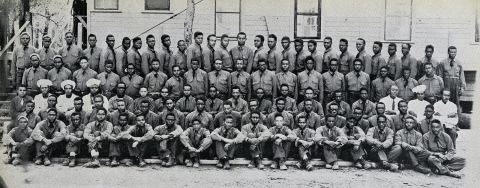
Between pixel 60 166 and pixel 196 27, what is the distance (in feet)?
7.43

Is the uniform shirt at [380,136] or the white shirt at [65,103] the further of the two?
the white shirt at [65,103]

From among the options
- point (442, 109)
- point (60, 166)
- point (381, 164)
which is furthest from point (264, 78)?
point (60, 166)

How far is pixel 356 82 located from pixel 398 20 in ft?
3.43

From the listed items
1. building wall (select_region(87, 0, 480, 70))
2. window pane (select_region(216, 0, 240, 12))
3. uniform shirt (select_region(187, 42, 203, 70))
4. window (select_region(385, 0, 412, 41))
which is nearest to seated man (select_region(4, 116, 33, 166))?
building wall (select_region(87, 0, 480, 70))

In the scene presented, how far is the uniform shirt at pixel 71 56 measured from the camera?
555 cm

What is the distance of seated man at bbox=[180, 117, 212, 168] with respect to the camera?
4863 millimetres

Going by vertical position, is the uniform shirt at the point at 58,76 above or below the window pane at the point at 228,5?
below

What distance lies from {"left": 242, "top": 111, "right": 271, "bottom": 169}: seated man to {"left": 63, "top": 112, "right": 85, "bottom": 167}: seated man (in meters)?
1.59

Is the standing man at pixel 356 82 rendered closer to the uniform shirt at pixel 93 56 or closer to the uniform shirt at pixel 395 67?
the uniform shirt at pixel 395 67

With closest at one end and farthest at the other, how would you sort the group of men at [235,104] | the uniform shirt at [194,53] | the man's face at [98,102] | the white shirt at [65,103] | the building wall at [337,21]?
the group of men at [235,104] < the man's face at [98,102] < the white shirt at [65,103] < the building wall at [337,21] < the uniform shirt at [194,53]

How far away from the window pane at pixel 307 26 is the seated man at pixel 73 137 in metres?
2.82

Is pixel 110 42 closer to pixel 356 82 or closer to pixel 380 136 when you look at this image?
pixel 356 82

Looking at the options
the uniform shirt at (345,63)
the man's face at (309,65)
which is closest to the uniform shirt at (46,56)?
the man's face at (309,65)

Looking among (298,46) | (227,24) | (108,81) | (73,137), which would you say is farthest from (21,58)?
(298,46)
